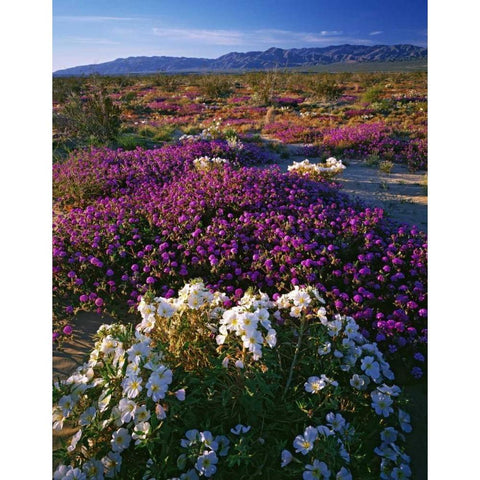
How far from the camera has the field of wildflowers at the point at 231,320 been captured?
1788 mm

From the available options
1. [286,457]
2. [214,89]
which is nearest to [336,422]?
[286,457]

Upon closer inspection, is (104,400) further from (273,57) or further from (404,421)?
(273,57)

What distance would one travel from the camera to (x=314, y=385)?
2.07 meters

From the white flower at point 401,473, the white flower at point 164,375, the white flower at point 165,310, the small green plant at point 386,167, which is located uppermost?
the small green plant at point 386,167

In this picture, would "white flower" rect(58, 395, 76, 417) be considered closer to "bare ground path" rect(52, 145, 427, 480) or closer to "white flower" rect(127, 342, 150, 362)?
"white flower" rect(127, 342, 150, 362)

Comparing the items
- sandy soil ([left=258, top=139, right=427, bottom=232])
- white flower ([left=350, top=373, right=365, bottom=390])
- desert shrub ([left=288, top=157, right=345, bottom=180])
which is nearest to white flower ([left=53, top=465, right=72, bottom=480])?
white flower ([left=350, top=373, right=365, bottom=390])

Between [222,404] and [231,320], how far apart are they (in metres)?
0.41

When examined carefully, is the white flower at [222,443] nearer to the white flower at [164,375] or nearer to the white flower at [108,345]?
the white flower at [164,375]

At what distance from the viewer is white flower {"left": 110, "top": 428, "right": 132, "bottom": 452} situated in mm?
1762

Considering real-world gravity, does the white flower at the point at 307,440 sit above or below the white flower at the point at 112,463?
above

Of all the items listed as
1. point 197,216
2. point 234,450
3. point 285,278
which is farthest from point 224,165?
point 234,450

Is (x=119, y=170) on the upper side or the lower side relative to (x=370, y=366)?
upper

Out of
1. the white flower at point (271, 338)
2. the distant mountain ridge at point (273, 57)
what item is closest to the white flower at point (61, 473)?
the white flower at point (271, 338)
